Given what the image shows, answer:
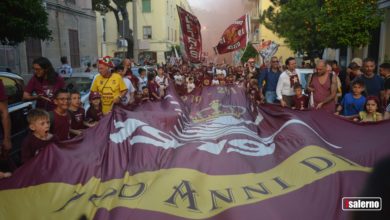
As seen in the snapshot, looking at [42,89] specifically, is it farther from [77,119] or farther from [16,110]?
[77,119]

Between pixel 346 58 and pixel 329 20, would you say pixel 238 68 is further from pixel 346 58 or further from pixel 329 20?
pixel 346 58

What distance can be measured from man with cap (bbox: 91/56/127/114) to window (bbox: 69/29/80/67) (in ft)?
58.6

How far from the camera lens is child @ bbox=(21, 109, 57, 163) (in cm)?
391

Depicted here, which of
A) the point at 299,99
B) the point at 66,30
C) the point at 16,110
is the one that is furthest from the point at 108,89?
the point at 66,30

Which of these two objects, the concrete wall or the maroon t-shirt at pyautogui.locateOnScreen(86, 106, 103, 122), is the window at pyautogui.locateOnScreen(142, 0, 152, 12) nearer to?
the concrete wall

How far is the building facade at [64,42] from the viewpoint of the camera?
1775 centimetres

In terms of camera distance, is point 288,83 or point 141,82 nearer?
point 288,83

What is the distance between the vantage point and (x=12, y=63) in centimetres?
1702

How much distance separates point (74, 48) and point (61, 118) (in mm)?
20281

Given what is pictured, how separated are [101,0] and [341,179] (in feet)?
103

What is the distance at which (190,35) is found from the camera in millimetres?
12688

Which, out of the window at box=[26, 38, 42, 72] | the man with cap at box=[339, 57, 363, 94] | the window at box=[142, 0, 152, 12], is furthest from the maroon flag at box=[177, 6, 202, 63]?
the window at box=[142, 0, 152, 12]

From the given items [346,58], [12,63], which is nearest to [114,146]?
[12,63]

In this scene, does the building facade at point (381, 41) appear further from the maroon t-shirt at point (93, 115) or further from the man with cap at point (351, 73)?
the maroon t-shirt at point (93, 115)
